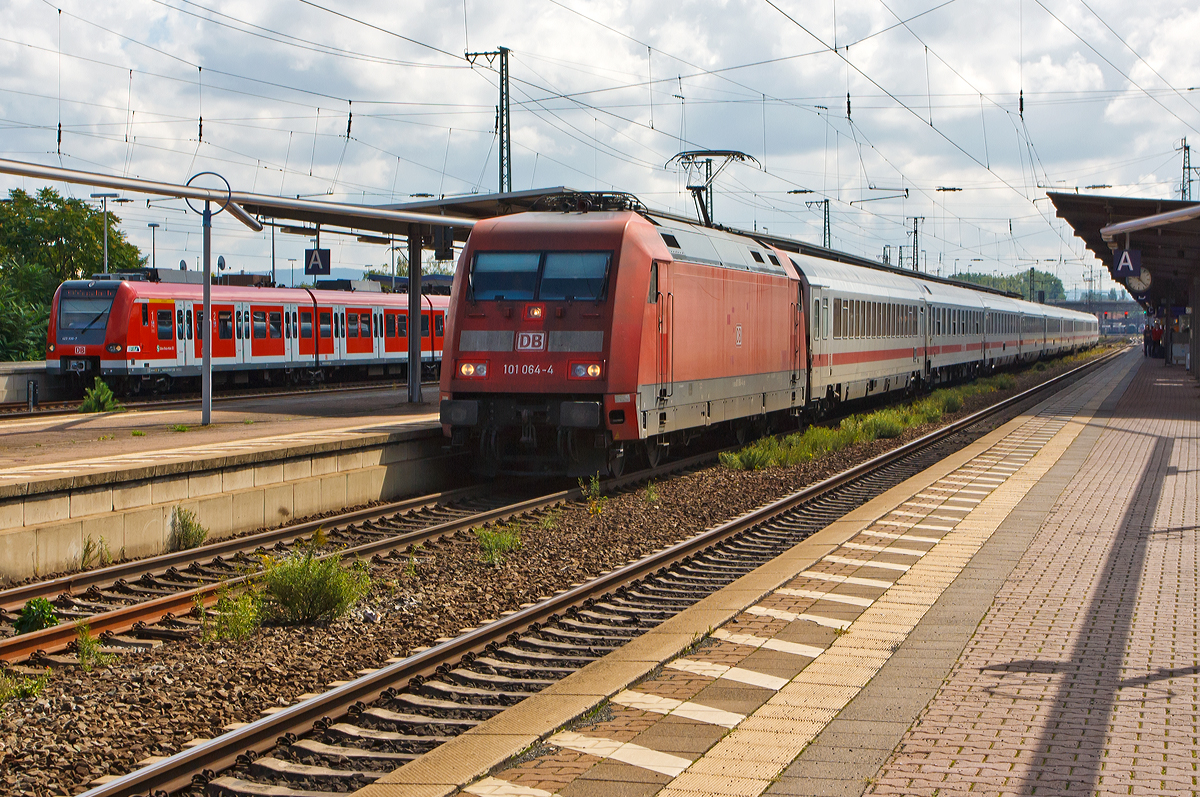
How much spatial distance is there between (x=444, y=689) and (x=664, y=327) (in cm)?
889

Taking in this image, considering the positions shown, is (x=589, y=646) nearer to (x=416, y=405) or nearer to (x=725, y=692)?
(x=725, y=692)

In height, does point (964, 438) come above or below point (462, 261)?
below

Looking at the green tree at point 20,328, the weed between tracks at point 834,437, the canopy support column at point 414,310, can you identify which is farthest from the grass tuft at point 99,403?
the green tree at point 20,328

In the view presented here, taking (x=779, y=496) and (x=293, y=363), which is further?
(x=293, y=363)

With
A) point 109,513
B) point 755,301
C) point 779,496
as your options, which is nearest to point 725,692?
point 109,513

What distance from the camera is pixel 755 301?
19266 mm

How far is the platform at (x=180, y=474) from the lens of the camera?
10.4 metres

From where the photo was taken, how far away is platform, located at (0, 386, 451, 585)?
34.1 ft

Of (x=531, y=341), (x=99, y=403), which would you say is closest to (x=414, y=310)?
(x=99, y=403)

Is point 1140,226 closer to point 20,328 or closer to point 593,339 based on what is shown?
point 593,339

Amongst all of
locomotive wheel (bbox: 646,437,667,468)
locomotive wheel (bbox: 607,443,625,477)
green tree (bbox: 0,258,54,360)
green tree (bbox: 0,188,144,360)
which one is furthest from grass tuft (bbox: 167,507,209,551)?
green tree (bbox: 0,188,144,360)

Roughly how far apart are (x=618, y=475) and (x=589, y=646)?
7.66 m

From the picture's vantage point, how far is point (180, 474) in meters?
11.9

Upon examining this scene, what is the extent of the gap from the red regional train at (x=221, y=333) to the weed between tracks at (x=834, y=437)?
1585cm
